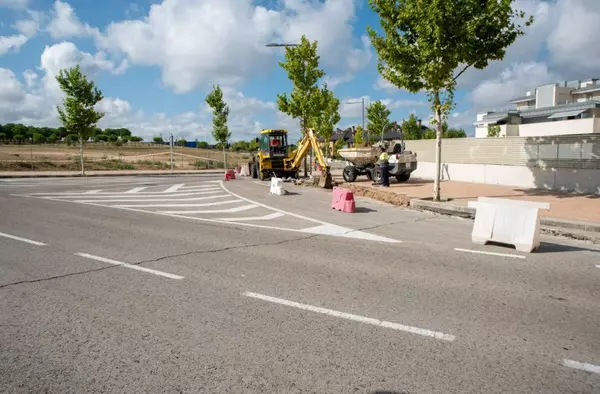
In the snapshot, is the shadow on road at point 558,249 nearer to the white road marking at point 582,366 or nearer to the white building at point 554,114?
the white road marking at point 582,366

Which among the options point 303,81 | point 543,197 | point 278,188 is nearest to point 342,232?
point 278,188

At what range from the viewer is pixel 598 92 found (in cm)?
6147

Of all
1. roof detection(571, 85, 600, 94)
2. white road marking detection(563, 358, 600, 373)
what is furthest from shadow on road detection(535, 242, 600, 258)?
roof detection(571, 85, 600, 94)

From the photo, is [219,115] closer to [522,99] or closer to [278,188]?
[278,188]

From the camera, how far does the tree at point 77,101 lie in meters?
33.1

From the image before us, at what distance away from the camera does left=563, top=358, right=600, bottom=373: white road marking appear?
3.22m

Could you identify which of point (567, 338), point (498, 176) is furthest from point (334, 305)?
point (498, 176)

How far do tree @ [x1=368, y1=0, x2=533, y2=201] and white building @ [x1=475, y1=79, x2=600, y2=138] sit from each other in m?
19.2

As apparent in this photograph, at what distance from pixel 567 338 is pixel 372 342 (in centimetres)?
178

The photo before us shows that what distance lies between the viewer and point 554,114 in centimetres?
4634

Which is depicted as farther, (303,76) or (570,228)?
(303,76)

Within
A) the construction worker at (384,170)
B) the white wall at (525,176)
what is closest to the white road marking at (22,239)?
the construction worker at (384,170)

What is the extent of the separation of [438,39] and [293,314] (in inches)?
449

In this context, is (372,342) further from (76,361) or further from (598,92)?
(598,92)
